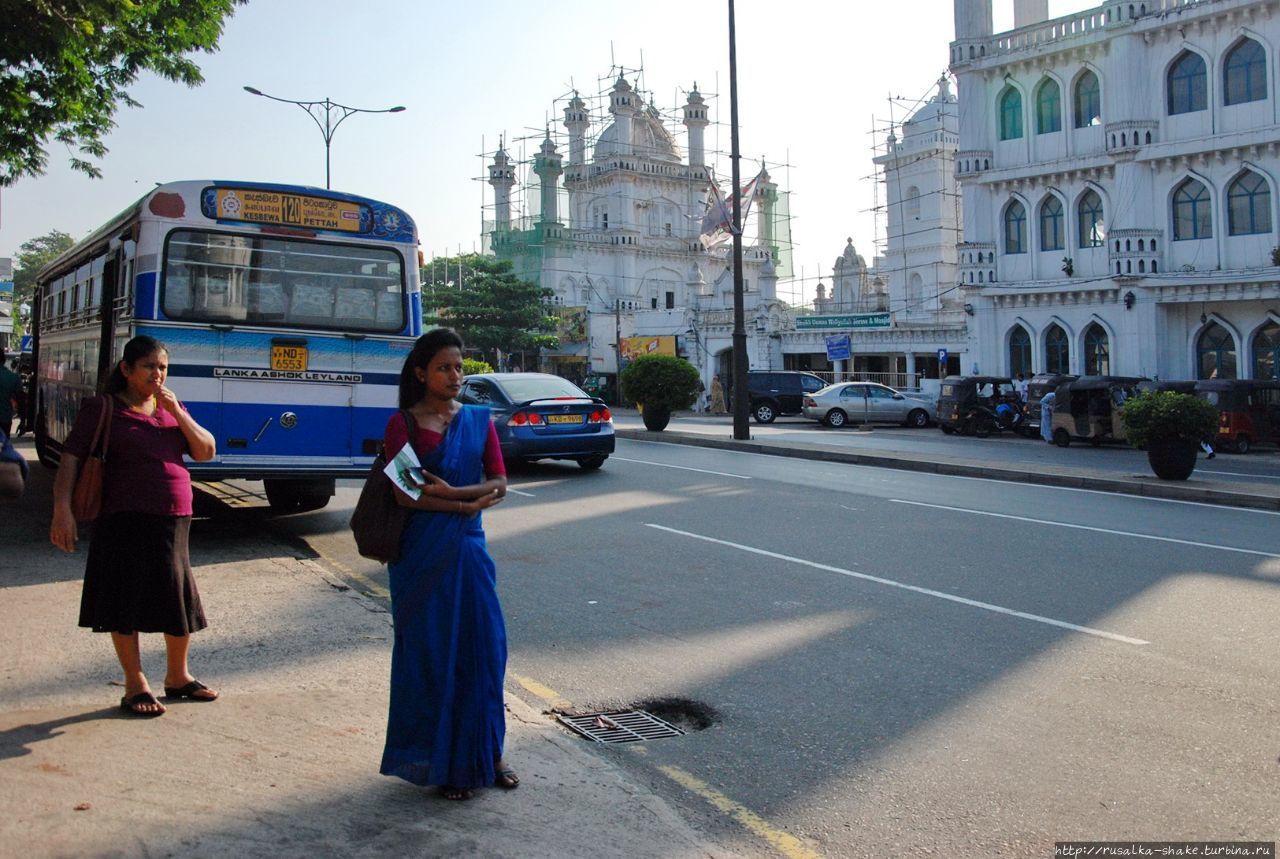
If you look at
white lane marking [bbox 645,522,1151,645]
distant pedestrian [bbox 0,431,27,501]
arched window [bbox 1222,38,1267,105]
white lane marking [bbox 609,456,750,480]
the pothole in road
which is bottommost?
the pothole in road

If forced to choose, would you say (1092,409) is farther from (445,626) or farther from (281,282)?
(445,626)

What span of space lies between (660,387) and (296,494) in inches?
648

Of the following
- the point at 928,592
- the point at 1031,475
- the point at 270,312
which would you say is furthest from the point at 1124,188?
the point at 270,312

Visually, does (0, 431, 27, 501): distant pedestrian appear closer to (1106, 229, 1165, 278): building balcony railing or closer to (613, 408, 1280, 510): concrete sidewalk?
(613, 408, 1280, 510): concrete sidewalk

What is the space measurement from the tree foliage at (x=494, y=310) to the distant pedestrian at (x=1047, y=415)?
4094 centimetres

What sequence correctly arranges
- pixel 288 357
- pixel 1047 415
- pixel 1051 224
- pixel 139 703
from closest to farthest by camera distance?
pixel 139 703
pixel 288 357
pixel 1047 415
pixel 1051 224

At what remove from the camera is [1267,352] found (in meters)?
32.9

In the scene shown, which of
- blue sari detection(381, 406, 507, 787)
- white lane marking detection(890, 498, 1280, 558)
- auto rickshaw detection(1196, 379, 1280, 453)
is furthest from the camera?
auto rickshaw detection(1196, 379, 1280, 453)

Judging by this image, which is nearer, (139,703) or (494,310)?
(139,703)

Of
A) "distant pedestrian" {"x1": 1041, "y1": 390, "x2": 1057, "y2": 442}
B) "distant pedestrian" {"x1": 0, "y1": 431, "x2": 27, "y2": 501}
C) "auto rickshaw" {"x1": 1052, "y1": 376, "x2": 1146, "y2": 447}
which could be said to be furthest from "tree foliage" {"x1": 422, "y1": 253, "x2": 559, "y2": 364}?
"distant pedestrian" {"x1": 0, "y1": 431, "x2": 27, "y2": 501}

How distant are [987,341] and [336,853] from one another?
39163mm

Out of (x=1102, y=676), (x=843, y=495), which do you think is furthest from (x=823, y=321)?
(x=1102, y=676)

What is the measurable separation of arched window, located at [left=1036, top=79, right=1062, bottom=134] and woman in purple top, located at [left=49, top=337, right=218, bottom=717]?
37416 millimetres

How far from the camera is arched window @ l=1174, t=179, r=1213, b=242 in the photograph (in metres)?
34.1
